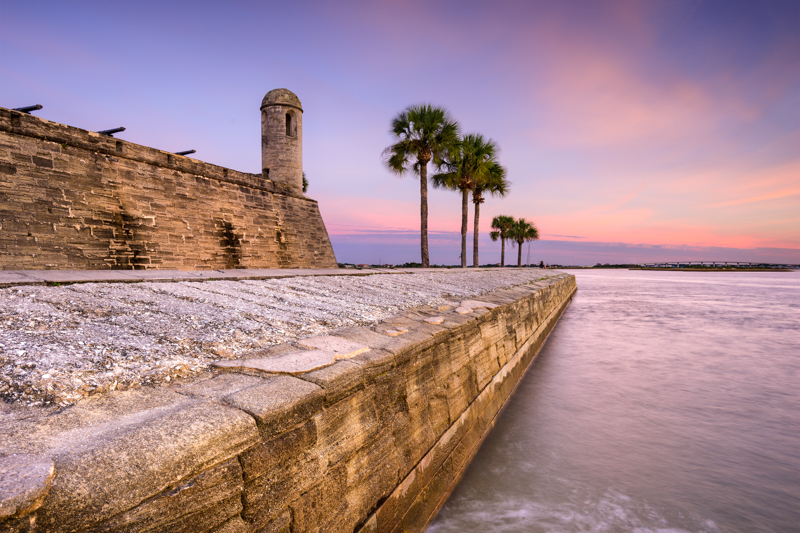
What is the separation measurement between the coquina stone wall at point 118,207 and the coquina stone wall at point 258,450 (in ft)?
29.5

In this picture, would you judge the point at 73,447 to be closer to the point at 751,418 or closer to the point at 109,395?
the point at 109,395

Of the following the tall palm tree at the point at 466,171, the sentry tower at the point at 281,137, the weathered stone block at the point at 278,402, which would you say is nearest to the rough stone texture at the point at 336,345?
the weathered stone block at the point at 278,402

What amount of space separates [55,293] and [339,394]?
2727mm

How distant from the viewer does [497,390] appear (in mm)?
4699

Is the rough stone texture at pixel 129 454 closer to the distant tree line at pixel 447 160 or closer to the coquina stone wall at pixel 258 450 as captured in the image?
the coquina stone wall at pixel 258 450

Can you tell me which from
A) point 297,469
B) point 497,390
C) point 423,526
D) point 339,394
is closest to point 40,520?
point 297,469

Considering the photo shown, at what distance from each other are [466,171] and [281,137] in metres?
13.5

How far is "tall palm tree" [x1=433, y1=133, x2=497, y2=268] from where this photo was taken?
24.8 meters

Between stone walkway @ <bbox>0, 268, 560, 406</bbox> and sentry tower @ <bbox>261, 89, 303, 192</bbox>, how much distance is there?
40.6 ft

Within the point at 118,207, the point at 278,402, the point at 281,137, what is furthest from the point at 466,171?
the point at 278,402

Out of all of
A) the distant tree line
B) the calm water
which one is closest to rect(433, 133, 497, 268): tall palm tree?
the distant tree line

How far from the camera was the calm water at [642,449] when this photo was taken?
9.71ft

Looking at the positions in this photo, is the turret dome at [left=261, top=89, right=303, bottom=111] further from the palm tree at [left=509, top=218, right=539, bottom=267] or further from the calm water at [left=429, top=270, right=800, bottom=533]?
the palm tree at [left=509, top=218, right=539, bottom=267]

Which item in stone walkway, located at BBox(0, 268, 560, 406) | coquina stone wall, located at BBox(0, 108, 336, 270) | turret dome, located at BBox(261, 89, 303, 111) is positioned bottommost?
stone walkway, located at BBox(0, 268, 560, 406)
